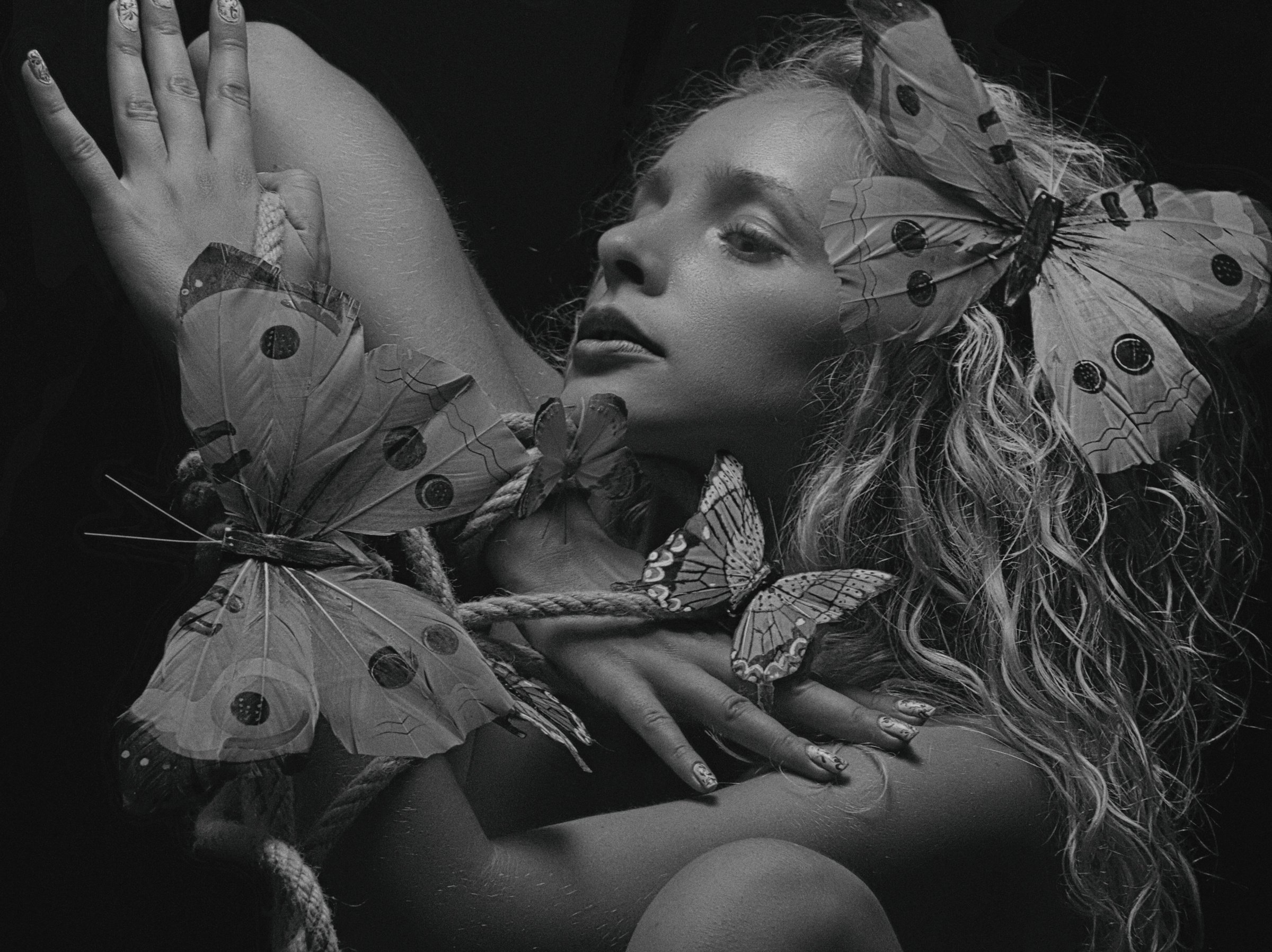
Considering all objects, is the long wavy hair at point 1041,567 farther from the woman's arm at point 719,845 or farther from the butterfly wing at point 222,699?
the butterfly wing at point 222,699

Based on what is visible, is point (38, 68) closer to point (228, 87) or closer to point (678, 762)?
point (228, 87)

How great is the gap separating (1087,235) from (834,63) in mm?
276

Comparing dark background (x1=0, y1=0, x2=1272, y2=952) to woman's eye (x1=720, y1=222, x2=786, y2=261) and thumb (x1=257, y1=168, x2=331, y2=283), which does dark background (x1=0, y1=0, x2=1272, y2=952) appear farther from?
woman's eye (x1=720, y1=222, x2=786, y2=261)

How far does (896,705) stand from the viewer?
3.19 feet

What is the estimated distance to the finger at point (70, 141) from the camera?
3.20 feet

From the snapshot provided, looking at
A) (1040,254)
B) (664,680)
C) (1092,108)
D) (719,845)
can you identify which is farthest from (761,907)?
(1092,108)

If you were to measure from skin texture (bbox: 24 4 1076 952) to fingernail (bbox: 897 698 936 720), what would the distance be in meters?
0.02

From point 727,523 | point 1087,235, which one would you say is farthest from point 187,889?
point 1087,235

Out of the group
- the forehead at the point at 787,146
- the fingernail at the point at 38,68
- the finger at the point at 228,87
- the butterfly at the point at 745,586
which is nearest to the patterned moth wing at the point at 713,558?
the butterfly at the point at 745,586

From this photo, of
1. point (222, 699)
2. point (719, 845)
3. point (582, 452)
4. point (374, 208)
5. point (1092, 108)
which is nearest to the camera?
point (222, 699)

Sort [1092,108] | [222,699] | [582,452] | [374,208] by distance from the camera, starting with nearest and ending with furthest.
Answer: [222,699], [582,452], [374,208], [1092,108]

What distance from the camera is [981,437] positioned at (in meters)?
1.07

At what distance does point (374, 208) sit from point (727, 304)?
0.29 metres

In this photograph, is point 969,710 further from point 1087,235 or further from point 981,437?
point 1087,235
